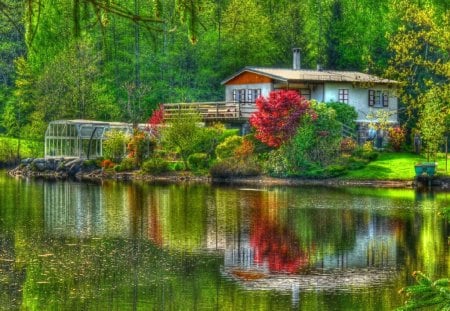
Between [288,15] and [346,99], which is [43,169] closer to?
[346,99]

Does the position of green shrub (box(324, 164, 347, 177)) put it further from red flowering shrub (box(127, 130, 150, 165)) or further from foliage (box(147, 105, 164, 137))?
foliage (box(147, 105, 164, 137))

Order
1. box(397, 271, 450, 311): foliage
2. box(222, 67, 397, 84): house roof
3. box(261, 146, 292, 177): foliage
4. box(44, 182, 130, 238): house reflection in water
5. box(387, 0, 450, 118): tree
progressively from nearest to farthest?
1. box(397, 271, 450, 311): foliage
2. box(44, 182, 130, 238): house reflection in water
3. box(261, 146, 292, 177): foliage
4. box(387, 0, 450, 118): tree
5. box(222, 67, 397, 84): house roof

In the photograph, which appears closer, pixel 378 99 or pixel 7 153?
pixel 378 99

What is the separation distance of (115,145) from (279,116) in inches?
565

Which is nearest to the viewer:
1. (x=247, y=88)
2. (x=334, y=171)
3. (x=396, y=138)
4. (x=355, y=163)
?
(x=334, y=171)

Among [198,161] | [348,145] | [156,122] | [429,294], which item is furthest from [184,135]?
[429,294]

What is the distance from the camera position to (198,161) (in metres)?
61.1

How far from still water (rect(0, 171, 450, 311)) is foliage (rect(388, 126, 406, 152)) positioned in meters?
16.1

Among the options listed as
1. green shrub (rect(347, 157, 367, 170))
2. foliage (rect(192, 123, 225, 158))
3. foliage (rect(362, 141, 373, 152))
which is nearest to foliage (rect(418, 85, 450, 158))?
foliage (rect(362, 141, 373, 152))

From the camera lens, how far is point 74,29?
8.85 metres

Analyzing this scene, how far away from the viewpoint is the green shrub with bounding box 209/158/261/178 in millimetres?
58438

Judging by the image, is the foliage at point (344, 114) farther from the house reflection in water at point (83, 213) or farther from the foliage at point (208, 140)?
the house reflection in water at point (83, 213)

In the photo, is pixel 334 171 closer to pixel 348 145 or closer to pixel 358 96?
pixel 348 145

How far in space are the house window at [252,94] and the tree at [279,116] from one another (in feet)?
30.6
